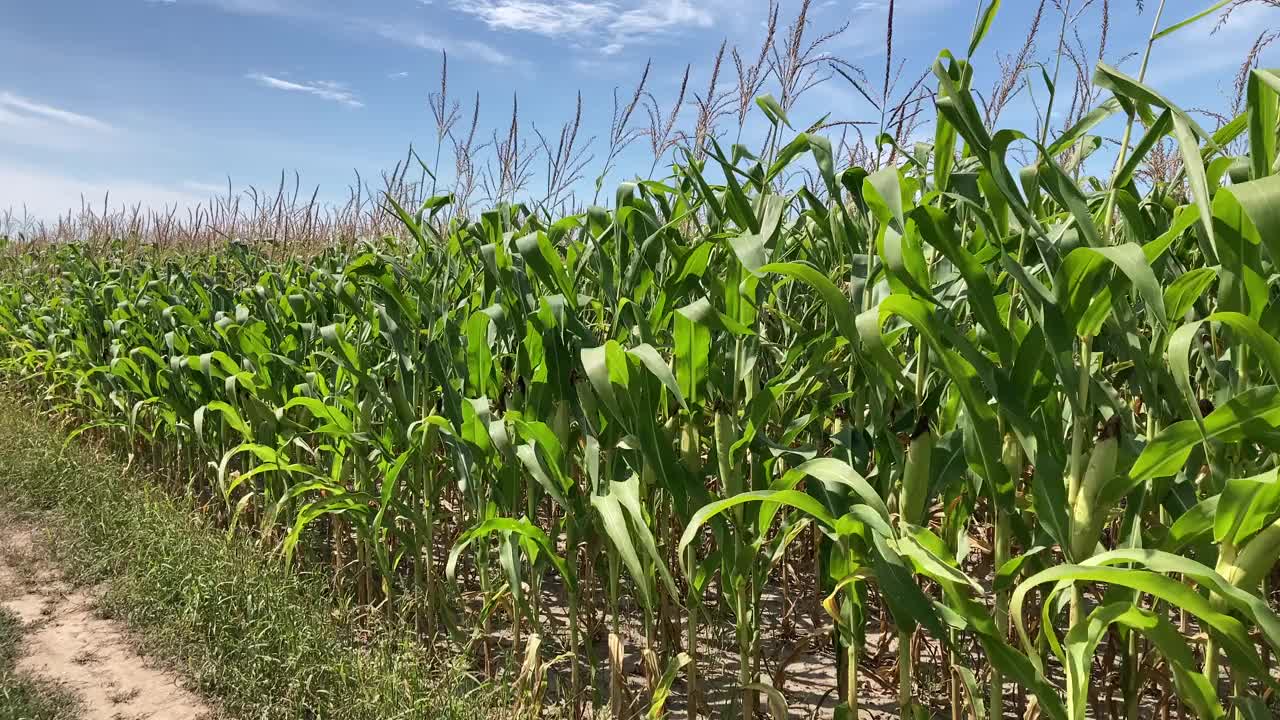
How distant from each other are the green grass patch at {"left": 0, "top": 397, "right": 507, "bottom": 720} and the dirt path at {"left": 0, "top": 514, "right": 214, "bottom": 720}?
6 cm

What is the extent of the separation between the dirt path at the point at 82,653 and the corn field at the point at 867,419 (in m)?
0.56

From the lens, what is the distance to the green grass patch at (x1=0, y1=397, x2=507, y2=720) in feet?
7.27

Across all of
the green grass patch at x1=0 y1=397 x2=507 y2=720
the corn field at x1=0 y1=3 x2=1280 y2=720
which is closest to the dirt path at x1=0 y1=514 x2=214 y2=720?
the green grass patch at x1=0 y1=397 x2=507 y2=720

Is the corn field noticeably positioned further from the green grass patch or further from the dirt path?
the dirt path

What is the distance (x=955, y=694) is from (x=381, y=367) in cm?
191

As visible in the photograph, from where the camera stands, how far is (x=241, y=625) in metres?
2.59

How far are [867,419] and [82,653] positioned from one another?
2.64m

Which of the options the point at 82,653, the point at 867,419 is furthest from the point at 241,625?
the point at 867,419

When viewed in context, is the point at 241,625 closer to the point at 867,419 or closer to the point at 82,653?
the point at 82,653

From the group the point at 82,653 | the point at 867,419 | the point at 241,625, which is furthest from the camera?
the point at 82,653

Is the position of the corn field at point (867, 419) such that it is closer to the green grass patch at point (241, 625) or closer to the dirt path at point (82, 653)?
the green grass patch at point (241, 625)

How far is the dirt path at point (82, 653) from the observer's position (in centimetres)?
242

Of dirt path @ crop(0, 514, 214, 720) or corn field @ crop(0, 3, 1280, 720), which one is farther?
dirt path @ crop(0, 514, 214, 720)

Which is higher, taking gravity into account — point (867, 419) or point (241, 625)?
point (867, 419)
